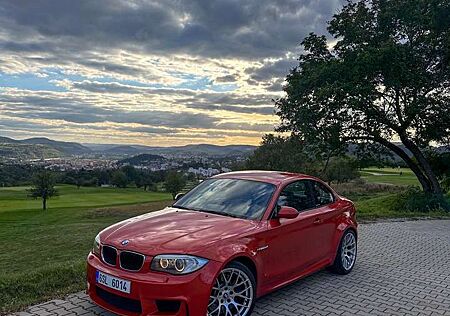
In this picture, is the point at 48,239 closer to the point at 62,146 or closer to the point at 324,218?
the point at 324,218

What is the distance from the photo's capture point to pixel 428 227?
40.1ft

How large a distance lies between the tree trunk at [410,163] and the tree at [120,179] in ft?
164

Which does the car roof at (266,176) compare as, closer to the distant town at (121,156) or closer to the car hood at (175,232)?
the car hood at (175,232)

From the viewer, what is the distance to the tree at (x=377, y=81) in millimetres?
16375

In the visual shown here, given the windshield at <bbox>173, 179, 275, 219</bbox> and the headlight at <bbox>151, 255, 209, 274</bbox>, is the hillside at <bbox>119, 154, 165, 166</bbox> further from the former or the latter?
the headlight at <bbox>151, 255, 209, 274</bbox>

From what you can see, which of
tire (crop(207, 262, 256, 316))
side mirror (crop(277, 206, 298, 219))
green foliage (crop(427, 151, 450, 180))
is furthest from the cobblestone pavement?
green foliage (crop(427, 151, 450, 180))

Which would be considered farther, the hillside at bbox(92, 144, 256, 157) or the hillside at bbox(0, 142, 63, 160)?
the hillside at bbox(0, 142, 63, 160)

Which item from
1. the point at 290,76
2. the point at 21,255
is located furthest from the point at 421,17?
the point at 21,255

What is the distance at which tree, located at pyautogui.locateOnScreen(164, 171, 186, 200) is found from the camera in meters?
53.0

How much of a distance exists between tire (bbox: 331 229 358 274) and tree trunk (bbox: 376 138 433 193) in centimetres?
1411

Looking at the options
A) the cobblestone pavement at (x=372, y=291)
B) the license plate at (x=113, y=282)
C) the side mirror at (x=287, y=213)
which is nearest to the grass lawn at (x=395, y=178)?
the cobblestone pavement at (x=372, y=291)

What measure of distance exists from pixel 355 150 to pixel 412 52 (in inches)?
218

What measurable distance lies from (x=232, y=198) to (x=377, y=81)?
1399 centimetres

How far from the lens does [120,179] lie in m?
64.0
